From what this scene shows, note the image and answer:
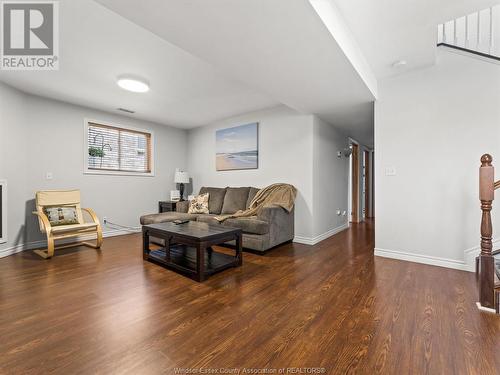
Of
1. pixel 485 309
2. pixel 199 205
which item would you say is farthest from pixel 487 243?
pixel 199 205

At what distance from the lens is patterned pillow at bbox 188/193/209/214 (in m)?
4.37

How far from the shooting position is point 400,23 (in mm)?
2008

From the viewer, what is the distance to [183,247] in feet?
10.6

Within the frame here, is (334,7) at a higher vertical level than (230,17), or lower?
higher

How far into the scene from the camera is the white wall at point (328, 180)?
3.95 m

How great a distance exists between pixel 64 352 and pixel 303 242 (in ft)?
10.5

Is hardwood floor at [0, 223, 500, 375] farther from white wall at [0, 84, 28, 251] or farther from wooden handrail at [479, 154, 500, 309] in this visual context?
white wall at [0, 84, 28, 251]

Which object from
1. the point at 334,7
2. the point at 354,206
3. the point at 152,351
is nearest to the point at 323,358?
the point at 152,351

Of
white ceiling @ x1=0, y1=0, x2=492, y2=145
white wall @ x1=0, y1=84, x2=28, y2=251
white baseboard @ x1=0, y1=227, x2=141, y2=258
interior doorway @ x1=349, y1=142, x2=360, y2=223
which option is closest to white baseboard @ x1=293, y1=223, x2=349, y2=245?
interior doorway @ x1=349, y1=142, x2=360, y2=223

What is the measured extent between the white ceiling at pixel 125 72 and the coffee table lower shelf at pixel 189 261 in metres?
2.25

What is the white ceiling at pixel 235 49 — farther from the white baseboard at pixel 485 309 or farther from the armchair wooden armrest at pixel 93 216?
the white baseboard at pixel 485 309

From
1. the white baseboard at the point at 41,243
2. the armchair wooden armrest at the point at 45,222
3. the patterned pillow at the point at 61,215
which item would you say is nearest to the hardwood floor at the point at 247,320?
the armchair wooden armrest at the point at 45,222

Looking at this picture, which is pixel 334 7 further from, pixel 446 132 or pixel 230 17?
pixel 446 132

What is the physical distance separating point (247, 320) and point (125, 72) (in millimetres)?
3036
